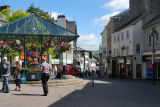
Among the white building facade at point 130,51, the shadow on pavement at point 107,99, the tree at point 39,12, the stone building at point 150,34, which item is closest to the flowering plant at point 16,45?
the shadow on pavement at point 107,99

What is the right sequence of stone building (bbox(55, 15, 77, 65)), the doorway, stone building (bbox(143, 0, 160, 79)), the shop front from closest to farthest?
stone building (bbox(143, 0, 160, 79))
the shop front
the doorway
stone building (bbox(55, 15, 77, 65))

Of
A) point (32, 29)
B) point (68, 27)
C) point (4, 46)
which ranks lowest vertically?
point (4, 46)

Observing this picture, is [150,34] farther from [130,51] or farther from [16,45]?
[16,45]

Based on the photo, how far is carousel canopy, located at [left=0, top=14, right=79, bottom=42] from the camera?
2016 cm

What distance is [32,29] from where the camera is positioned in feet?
67.2

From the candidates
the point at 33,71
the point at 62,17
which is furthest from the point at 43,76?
the point at 62,17

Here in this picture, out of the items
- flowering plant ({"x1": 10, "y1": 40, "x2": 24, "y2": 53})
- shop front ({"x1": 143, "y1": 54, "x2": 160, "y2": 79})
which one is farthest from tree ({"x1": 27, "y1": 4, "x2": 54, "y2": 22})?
flowering plant ({"x1": 10, "y1": 40, "x2": 24, "y2": 53})

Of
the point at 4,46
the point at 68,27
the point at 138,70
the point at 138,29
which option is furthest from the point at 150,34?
the point at 68,27

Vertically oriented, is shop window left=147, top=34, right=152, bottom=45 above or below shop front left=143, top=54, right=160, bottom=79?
above

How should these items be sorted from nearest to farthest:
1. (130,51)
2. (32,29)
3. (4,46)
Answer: (32,29), (4,46), (130,51)

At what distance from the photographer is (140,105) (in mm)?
10625

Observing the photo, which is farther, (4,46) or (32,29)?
(4,46)

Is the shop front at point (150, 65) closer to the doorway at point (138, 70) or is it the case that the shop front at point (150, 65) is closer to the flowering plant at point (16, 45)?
the doorway at point (138, 70)

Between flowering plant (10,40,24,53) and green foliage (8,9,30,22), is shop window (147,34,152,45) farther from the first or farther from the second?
flowering plant (10,40,24,53)
